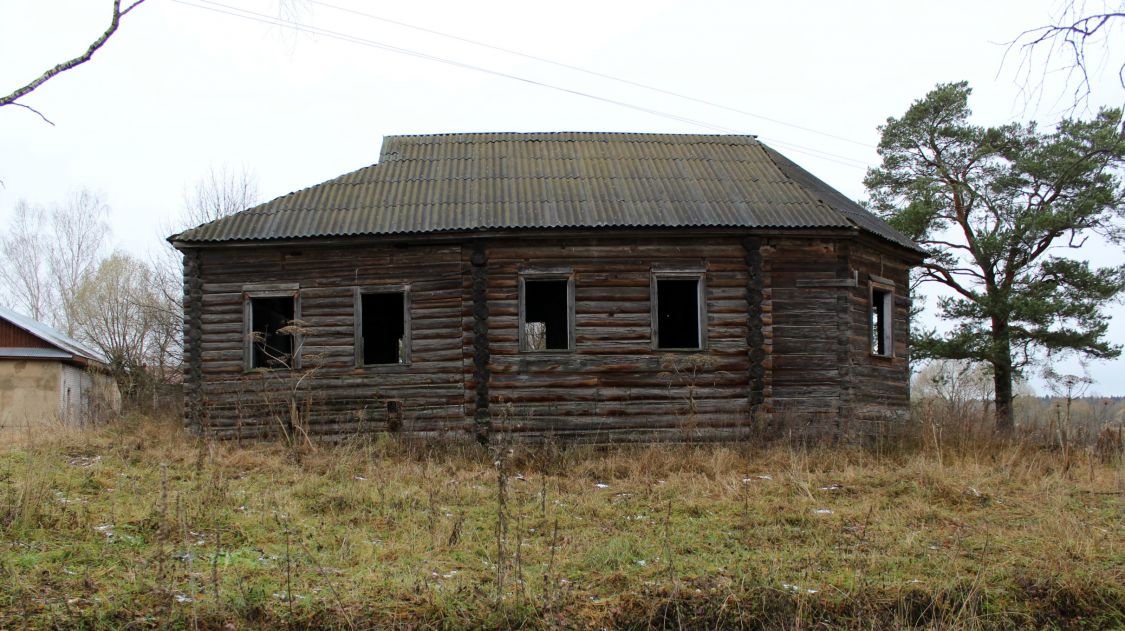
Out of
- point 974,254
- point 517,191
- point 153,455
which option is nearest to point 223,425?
point 153,455

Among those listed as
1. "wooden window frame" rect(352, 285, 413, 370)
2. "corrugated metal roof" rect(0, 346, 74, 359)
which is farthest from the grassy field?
"corrugated metal roof" rect(0, 346, 74, 359)

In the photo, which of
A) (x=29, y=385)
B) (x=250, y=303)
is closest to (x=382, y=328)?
(x=250, y=303)

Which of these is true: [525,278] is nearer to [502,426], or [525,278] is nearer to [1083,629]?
[502,426]

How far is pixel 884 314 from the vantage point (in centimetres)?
1579

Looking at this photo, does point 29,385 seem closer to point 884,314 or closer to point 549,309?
point 549,309

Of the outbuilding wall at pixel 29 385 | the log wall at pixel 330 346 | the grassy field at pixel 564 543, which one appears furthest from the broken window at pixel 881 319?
the outbuilding wall at pixel 29 385

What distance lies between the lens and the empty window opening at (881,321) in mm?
15367

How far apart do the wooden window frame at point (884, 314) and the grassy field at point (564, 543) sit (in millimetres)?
3488

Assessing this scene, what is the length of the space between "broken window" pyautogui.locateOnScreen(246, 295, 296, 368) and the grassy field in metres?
2.34

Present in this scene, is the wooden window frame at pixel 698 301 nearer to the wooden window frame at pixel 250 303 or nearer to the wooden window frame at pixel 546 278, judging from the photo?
the wooden window frame at pixel 546 278

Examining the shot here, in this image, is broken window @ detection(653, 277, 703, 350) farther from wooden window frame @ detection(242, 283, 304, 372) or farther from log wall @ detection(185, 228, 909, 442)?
wooden window frame @ detection(242, 283, 304, 372)

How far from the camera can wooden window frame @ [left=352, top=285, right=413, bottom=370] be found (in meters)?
14.1

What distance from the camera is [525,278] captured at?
1420 cm

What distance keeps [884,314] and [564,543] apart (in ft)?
32.6
